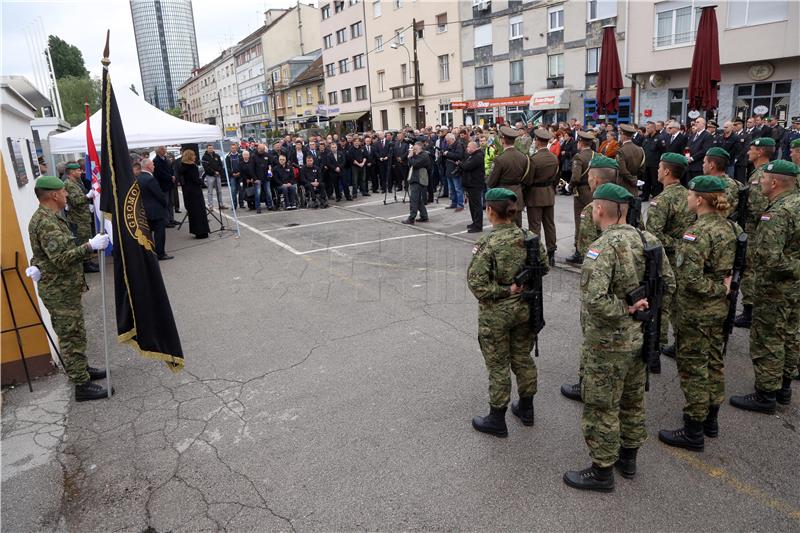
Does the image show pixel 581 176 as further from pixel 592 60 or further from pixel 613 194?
pixel 592 60

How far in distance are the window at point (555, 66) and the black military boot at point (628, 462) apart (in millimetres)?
30783

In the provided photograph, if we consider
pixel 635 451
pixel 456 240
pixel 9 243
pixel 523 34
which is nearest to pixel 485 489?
pixel 635 451

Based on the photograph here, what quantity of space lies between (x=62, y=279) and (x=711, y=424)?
5.70m

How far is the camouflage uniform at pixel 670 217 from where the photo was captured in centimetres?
488

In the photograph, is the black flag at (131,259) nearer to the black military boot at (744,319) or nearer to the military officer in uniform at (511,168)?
the military officer in uniform at (511,168)

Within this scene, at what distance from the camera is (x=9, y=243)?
541 cm

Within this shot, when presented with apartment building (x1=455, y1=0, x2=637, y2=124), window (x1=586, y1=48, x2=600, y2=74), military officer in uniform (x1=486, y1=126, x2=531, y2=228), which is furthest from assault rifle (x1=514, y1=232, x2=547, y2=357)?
window (x1=586, y1=48, x2=600, y2=74)

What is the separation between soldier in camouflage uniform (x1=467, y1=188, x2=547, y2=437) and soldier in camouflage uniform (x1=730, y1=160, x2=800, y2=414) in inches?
74.4

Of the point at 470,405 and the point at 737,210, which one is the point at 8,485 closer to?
the point at 470,405

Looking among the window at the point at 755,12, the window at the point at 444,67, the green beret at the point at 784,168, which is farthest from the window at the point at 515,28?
the green beret at the point at 784,168

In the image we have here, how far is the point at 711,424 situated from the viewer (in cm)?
402

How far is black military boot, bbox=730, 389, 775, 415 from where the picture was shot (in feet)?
14.1

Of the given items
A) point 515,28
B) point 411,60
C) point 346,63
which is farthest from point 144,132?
point 346,63

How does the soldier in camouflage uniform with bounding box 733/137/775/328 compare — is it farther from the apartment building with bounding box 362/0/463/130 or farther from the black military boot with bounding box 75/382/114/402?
the apartment building with bounding box 362/0/463/130
